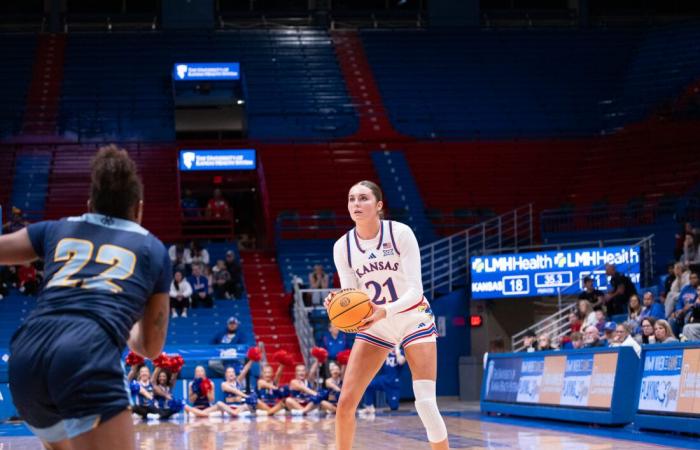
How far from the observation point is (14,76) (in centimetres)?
3228

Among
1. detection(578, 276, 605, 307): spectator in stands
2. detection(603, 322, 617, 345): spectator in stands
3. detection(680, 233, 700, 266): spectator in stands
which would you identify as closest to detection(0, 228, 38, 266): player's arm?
detection(603, 322, 617, 345): spectator in stands

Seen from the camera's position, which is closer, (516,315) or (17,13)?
(516,315)

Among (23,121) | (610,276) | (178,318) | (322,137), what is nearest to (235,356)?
(178,318)

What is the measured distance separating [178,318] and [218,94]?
12.4m

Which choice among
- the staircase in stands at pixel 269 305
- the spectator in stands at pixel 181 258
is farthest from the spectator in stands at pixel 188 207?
the spectator in stands at pixel 181 258

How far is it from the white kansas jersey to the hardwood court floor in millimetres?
4229

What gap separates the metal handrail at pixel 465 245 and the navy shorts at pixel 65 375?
19401 mm

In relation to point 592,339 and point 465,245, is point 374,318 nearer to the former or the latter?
point 592,339

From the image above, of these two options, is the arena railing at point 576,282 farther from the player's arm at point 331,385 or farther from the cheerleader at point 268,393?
the cheerleader at point 268,393

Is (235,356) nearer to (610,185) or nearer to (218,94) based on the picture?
(610,185)

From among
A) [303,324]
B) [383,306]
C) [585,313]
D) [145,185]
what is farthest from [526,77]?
[383,306]

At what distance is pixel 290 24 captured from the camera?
35.6m

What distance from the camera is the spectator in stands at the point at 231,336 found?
21.0 meters

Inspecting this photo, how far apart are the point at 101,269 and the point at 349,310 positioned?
3230mm
